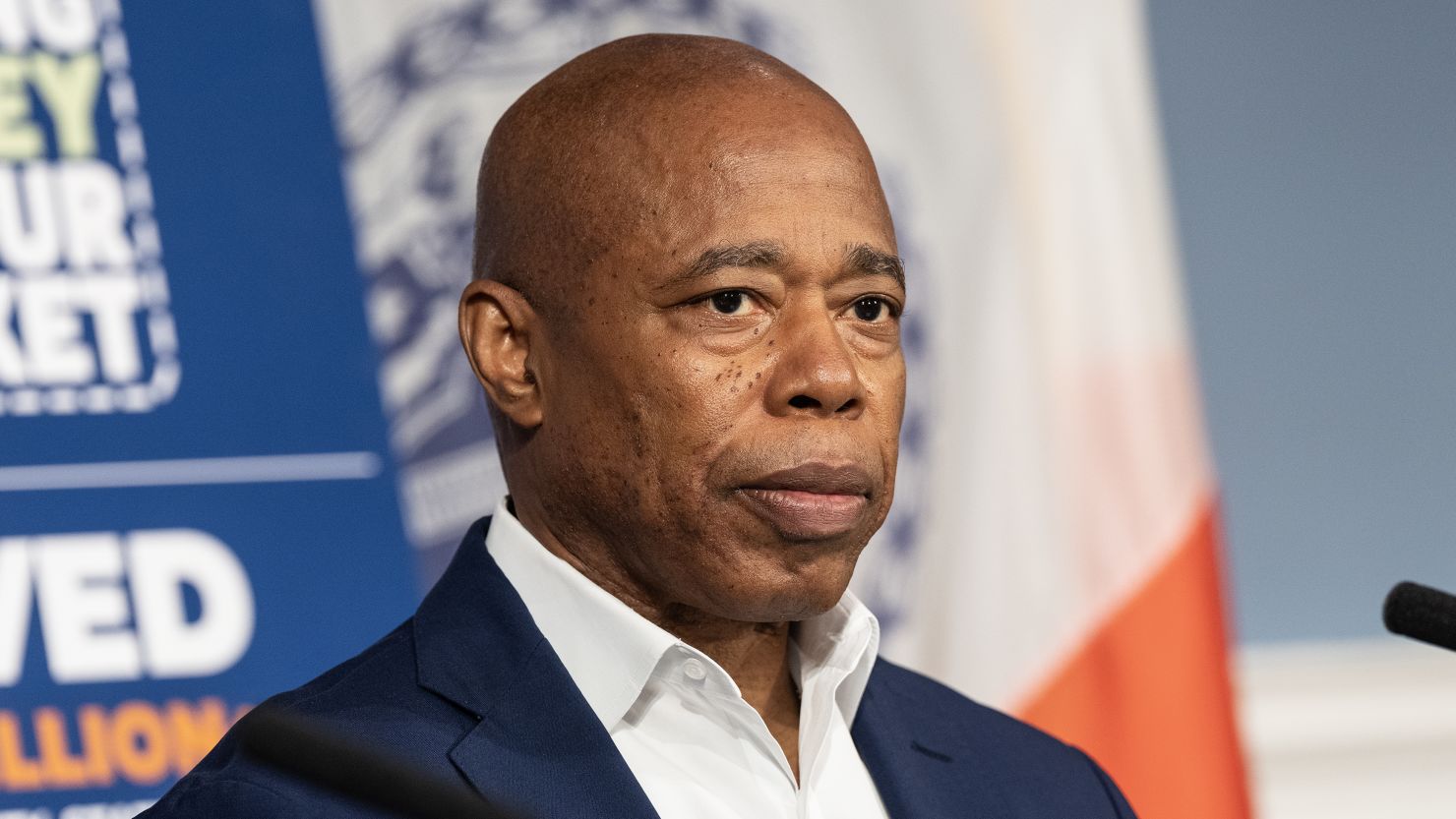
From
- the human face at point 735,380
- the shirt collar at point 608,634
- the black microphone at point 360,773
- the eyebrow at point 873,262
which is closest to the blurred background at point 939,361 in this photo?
the shirt collar at point 608,634

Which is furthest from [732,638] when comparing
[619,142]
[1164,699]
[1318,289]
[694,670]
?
[1318,289]

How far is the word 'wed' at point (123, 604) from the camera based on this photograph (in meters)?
2.24

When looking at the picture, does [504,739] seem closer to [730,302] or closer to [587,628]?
[587,628]

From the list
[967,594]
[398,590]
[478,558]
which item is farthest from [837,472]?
[967,594]

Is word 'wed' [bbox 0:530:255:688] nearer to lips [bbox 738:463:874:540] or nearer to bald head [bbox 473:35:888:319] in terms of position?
bald head [bbox 473:35:888:319]

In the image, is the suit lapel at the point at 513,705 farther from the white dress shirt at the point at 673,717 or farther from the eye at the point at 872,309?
the eye at the point at 872,309

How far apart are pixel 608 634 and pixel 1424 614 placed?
23.3 inches

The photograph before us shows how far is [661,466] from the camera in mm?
1346

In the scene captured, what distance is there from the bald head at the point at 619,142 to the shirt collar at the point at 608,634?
20 cm

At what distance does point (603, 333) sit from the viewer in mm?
1369

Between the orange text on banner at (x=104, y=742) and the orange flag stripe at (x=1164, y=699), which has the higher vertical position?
the orange text on banner at (x=104, y=742)

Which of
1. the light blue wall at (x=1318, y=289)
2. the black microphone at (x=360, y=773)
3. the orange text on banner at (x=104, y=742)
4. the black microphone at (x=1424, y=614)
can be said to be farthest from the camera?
the light blue wall at (x=1318, y=289)

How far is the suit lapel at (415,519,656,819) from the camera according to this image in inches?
50.2

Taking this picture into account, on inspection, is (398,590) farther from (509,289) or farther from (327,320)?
(509,289)
